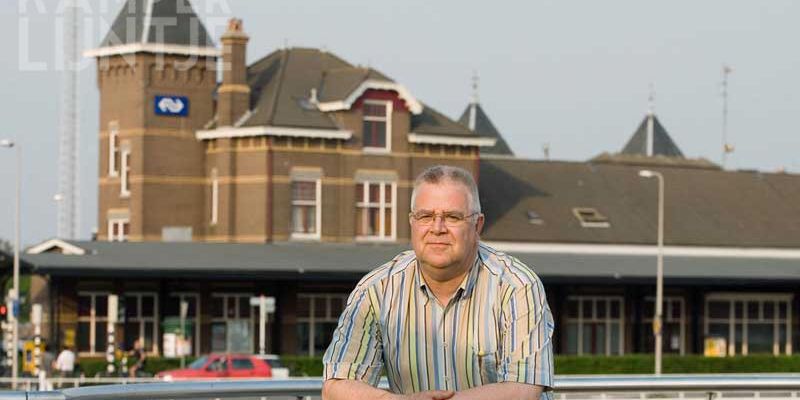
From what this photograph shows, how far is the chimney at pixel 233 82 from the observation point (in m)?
54.9

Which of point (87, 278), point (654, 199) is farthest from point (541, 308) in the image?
point (654, 199)

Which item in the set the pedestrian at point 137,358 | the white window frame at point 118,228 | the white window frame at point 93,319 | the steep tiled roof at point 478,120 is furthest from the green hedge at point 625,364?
the steep tiled roof at point 478,120

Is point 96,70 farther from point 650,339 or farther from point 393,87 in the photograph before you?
point 650,339

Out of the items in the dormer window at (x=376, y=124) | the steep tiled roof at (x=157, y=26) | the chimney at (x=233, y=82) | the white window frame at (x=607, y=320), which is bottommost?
the white window frame at (x=607, y=320)

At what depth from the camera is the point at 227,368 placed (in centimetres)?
4191

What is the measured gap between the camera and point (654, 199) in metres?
63.1

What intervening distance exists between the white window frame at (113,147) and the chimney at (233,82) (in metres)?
3.68

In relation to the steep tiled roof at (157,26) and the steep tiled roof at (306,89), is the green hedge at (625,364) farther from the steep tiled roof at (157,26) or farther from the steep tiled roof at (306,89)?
the steep tiled roof at (157,26)

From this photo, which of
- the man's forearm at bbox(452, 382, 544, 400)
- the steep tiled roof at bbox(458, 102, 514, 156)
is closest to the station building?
the steep tiled roof at bbox(458, 102, 514, 156)

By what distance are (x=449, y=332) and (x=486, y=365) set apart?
15 cm

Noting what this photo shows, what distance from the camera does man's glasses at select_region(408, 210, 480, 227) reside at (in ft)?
16.1

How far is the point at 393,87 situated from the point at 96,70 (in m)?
10.5

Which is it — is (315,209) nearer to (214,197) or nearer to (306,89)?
(214,197)

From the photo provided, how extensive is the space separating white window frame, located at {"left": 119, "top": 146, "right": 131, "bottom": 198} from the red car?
14.0 meters
